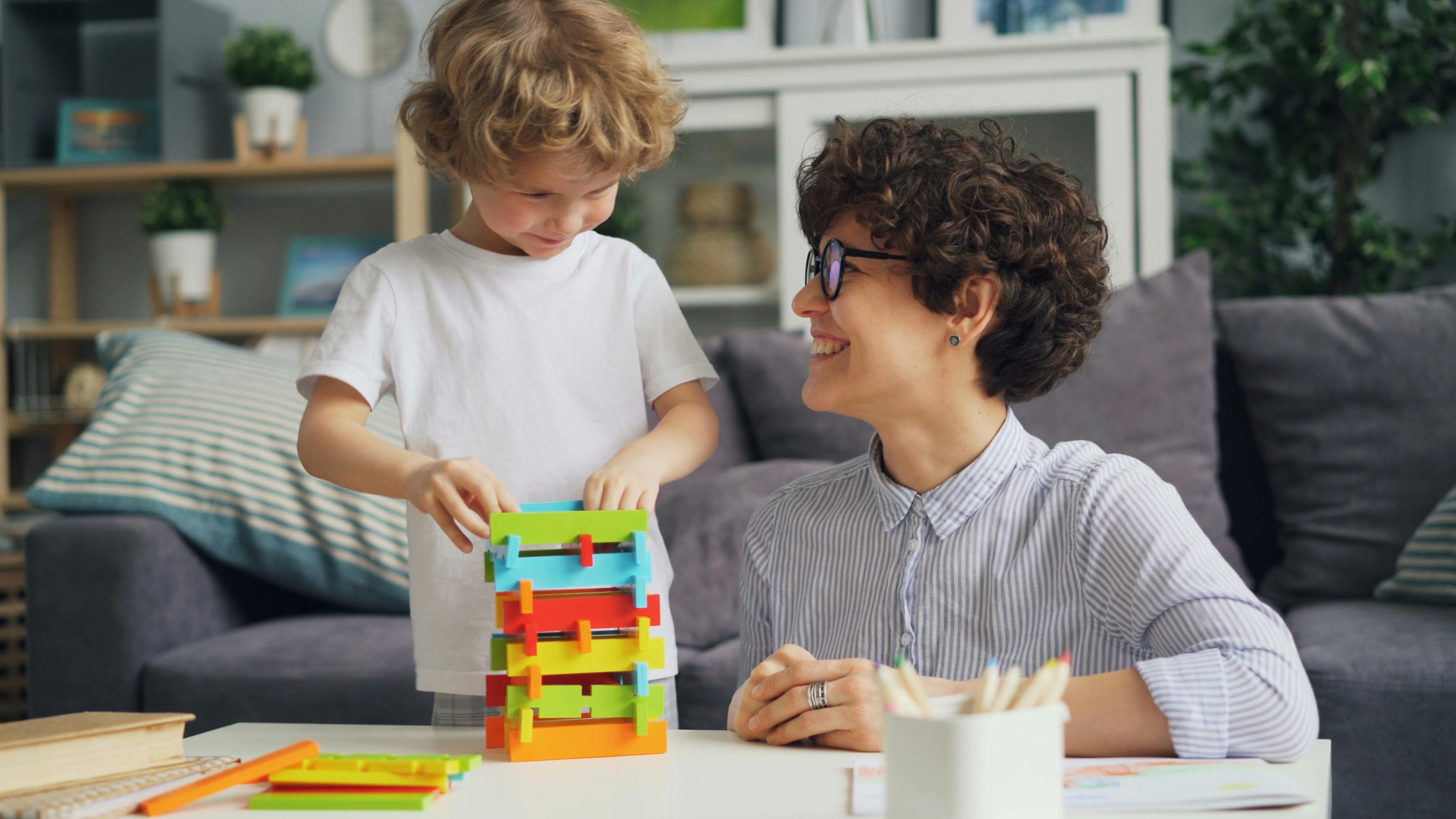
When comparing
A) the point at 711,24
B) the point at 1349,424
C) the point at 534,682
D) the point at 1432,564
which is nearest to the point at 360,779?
the point at 534,682

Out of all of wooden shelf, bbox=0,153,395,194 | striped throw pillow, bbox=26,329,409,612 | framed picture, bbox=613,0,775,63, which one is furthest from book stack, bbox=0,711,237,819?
wooden shelf, bbox=0,153,395,194

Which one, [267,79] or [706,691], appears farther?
[267,79]

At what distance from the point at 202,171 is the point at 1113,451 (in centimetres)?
266

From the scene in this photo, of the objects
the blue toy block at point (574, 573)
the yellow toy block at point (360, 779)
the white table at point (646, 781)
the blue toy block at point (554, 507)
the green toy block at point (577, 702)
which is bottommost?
the white table at point (646, 781)

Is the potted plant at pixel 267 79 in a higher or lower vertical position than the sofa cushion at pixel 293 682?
higher

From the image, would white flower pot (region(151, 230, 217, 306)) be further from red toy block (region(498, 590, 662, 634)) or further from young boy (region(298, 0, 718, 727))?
red toy block (region(498, 590, 662, 634))

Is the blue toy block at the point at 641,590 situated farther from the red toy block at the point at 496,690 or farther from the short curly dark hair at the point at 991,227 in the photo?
the short curly dark hair at the point at 991,227

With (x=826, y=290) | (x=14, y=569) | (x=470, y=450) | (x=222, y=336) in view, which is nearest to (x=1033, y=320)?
(x=826, y=290)

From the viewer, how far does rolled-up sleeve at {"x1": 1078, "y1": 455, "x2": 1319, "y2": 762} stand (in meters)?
0.80

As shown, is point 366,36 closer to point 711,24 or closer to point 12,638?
point 711,24

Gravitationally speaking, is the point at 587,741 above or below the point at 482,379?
below

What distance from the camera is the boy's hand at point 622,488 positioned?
0.94 metres

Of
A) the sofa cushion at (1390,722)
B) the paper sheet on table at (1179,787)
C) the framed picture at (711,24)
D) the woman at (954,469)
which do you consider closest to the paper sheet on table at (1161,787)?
the paper sheet on table at (1179,787)

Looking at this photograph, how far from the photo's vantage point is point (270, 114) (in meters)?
3.28
